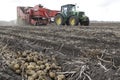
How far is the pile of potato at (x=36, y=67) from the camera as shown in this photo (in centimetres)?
516

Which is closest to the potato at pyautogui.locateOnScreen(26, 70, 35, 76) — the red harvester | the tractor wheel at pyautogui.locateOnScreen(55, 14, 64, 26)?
the tractor wheel at pyautogui.locateOnScreen(55, 14, 64, 26)

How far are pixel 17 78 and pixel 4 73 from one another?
0.31 m

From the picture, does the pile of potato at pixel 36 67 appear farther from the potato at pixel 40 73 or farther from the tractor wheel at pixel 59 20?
the tractor wheel at pixel 59 20

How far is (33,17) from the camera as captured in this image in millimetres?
25062

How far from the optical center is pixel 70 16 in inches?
850

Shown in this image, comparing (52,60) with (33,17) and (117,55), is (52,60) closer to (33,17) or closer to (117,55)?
(117,55)

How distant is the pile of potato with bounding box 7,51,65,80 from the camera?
5.16 m


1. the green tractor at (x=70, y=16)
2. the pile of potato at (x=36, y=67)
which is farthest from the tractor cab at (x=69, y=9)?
the pile of potato at (x=36, y=67)

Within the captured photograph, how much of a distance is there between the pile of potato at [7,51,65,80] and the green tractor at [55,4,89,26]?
47.7 feet

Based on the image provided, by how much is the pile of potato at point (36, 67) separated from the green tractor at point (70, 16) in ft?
47.7

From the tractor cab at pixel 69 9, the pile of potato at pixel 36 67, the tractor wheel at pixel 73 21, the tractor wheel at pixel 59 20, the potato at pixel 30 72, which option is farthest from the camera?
the tractor wheel at pixel 59 20

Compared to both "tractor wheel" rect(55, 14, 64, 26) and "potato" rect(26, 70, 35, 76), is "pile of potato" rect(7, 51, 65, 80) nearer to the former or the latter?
"potato" rect(26, 70, 35, 76)

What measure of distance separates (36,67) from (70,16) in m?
16.2

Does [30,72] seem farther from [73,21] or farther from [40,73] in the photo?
[73,21]
